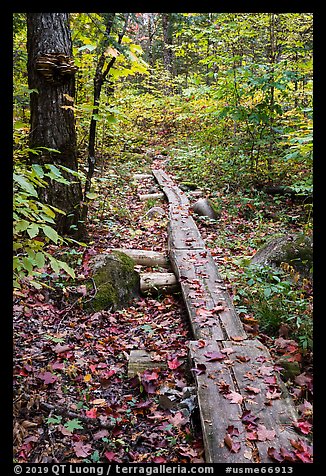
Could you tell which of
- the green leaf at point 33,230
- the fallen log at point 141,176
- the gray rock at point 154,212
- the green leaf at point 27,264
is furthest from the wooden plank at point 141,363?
the fallen log at point 141,176

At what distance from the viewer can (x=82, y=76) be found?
27.2ft

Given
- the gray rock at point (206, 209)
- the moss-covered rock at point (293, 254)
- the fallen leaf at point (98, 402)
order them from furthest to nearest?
the gray rock at point (206, 209), the moss-covered rock at point (293, 254), the fallen leaf at point (98, 402)

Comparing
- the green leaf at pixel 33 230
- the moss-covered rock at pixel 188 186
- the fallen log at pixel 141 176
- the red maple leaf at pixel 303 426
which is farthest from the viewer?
the fallen log at pixel 141 176

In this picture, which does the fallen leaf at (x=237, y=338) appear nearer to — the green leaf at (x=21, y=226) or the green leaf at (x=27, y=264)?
the green leaf at (x=27, y=264)

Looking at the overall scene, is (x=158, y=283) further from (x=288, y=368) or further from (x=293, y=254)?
(x=288, y=368)

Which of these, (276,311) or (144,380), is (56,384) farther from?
(276,311)

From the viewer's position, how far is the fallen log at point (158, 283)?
208 inches

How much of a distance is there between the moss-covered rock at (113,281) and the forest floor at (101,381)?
0.12 metres

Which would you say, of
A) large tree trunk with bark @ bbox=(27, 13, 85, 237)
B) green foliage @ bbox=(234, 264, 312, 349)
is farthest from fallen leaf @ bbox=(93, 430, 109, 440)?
large tree trunk with bark @ bbox=(27, 13, 85, 237)

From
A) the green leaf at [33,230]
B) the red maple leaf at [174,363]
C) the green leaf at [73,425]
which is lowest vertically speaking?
the green leaf at [73,425]

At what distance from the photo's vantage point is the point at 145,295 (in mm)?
5320

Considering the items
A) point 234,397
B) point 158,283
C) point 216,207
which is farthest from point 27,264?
point 216,207
